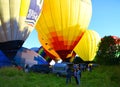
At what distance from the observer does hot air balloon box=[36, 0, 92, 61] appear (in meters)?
29.5

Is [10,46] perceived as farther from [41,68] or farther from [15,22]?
[41,68]

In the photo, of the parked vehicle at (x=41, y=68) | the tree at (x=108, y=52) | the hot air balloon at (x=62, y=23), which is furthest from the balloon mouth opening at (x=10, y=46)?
the tree at (x=108, y=52)

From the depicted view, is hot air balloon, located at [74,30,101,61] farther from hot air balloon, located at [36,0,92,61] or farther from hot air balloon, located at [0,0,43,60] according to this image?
hot air balloon, located at [0,0,43,60]

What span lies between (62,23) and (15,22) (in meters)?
7.56

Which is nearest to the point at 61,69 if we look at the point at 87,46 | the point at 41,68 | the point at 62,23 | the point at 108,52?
the point at 41,68

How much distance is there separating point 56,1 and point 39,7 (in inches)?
168

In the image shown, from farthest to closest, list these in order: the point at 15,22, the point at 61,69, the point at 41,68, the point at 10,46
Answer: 1. the point at 41,68
2. the point at 61,69
3. the point at 10,46
4. the point at 15,22

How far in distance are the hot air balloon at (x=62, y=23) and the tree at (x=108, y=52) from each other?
118 inches

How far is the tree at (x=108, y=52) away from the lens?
27297 mm

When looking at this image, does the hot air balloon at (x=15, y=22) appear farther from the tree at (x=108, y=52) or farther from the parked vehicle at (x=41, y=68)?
the tree at (x=108, y=52)

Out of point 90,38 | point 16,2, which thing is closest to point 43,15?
point 16,2

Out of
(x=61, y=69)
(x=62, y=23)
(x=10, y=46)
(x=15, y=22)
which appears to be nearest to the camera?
(x=15, y=22)

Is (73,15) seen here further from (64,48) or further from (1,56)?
(1,56)

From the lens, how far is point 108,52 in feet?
93.8
